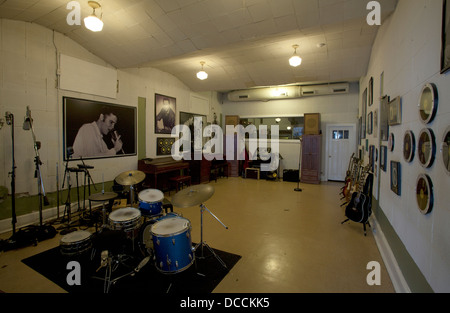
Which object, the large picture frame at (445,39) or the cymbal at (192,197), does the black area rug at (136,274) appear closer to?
the cymbal at (192,197)

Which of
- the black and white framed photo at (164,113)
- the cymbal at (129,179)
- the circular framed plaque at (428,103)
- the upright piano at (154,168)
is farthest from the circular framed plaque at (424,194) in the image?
the black and white framed photo at (164,113)

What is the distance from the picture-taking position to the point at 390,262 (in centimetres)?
255

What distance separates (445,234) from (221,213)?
11.7ft

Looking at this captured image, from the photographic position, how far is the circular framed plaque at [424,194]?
5.25ft

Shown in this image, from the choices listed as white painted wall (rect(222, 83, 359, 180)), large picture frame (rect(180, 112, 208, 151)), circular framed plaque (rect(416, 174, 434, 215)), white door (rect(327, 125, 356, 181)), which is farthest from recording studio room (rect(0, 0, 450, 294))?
white painted wall (rect(222, 83, 359, 180))

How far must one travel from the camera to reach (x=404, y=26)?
2432 mm

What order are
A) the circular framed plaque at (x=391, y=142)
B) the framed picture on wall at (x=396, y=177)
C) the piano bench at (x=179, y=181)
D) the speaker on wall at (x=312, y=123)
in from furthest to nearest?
the speaker on wall at (x=312, y=123)
the piano bench at (x=179, y=181)
the circular framed plaque at (x=391, y=142)
the framed picture on wall at (x=396, y=177)

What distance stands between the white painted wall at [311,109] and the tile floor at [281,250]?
348 cm

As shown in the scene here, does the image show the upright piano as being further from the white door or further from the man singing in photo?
the white door

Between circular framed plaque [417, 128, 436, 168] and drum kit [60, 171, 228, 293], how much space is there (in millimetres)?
1891

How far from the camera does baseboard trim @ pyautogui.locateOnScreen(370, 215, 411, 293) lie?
84.0 inches

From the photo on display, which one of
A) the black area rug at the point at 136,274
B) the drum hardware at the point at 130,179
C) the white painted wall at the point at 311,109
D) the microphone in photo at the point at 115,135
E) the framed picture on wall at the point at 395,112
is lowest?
the black area rug at the point at 136,274

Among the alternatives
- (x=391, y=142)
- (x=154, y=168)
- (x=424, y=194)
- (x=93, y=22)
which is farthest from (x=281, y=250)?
(x=93, y=22)

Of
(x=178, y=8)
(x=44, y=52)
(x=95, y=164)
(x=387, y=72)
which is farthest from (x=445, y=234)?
(x=44, y=52)
